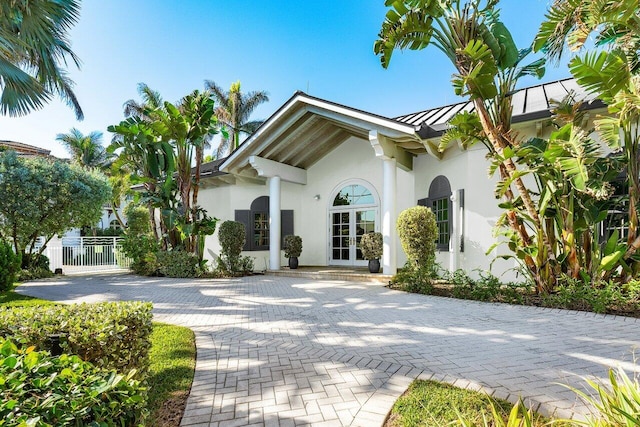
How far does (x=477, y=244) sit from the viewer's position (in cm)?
886

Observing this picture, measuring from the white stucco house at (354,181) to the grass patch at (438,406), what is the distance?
641 centimetres

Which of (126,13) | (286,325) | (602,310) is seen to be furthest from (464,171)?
(126,13)

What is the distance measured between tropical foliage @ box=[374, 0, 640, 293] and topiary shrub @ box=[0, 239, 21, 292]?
10667 mm

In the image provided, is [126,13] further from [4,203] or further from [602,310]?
[602,310]

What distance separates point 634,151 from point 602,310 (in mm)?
3047

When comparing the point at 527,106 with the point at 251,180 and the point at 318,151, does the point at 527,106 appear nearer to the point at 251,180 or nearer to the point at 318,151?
the point at 318,151

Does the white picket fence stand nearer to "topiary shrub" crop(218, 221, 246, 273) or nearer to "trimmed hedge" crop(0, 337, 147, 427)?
"topiary shrub" crop(218, 221, 246, 273)

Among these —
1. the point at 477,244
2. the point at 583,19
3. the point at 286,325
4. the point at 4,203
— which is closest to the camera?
the point at 583,19

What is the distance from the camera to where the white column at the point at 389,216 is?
9.99 metres

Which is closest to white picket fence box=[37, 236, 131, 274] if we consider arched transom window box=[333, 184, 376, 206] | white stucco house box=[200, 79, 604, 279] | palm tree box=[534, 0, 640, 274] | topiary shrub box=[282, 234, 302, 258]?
white stucco house box=[200, 79, 604, 279]

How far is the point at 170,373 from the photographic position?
3648mm

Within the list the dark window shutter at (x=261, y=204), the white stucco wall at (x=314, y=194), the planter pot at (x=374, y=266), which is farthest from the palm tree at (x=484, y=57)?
the dark window shutter at (x=261, y=204)

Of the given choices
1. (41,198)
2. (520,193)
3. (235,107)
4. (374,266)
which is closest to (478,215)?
(520,193)

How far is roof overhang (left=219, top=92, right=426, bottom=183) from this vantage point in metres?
9.69
